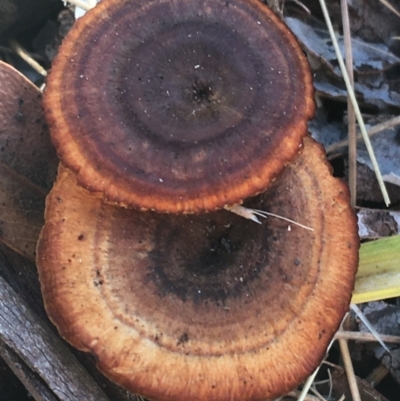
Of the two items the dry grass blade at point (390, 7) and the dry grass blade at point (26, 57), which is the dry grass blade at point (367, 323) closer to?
the dry grass blade at point (390, 7)

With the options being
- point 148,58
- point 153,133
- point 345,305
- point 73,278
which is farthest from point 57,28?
point 345,305

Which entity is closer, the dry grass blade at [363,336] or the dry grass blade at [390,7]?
the dry grass blade at [363,336]

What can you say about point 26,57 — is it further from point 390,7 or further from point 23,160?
point 390,7

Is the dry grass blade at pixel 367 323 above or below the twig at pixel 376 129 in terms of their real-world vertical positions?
below

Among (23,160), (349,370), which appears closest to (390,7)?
(349,370)

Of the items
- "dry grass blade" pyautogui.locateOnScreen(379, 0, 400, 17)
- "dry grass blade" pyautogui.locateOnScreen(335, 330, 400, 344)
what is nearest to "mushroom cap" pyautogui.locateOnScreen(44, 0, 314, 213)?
"dry grass blade" pyautogui.locateOnScreen(335, 330, 400, 344)

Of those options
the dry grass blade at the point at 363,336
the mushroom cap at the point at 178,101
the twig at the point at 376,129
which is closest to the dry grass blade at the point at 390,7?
the twig at the point at 376,129

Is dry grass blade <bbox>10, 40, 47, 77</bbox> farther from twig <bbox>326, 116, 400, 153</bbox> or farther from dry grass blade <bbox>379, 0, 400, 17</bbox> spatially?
dry grass blade <bbox>379, 0, 400, 17</bbox>
